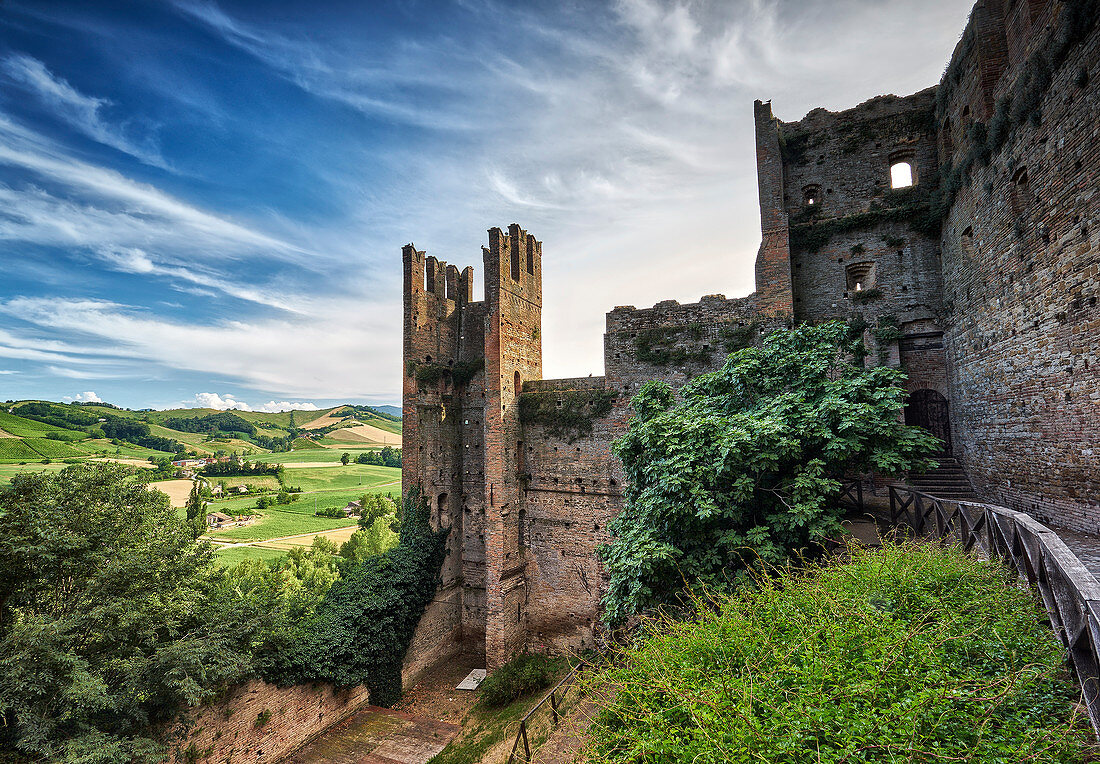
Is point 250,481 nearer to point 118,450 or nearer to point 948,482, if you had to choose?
point 118,450

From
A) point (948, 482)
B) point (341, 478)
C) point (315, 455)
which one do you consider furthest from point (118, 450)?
point (948, 482)

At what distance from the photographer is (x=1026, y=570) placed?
20.6ft

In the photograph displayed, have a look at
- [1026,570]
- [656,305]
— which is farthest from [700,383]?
[1026,570]

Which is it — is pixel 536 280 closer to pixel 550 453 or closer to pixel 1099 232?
pixel 550 453

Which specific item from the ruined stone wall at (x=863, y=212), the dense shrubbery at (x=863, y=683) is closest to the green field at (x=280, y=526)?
the dense shrubbery at (x=863, y=683)

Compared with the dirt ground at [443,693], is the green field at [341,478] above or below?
above

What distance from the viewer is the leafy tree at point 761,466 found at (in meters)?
9.10

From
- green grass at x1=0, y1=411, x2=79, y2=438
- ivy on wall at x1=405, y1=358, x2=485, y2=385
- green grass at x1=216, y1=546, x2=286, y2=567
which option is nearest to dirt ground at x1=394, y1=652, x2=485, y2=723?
ivy on wall at x1=405, y1=358, x2=485, y2=385

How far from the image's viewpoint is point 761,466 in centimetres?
934

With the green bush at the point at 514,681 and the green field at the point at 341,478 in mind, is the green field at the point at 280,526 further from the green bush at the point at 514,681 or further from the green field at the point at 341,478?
the green bush at the point at 514,681

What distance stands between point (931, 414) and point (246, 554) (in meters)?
33.9

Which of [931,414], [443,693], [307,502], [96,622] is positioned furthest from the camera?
[307,502]

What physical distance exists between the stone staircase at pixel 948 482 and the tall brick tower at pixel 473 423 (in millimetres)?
13630

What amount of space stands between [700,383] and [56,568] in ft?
55.8
